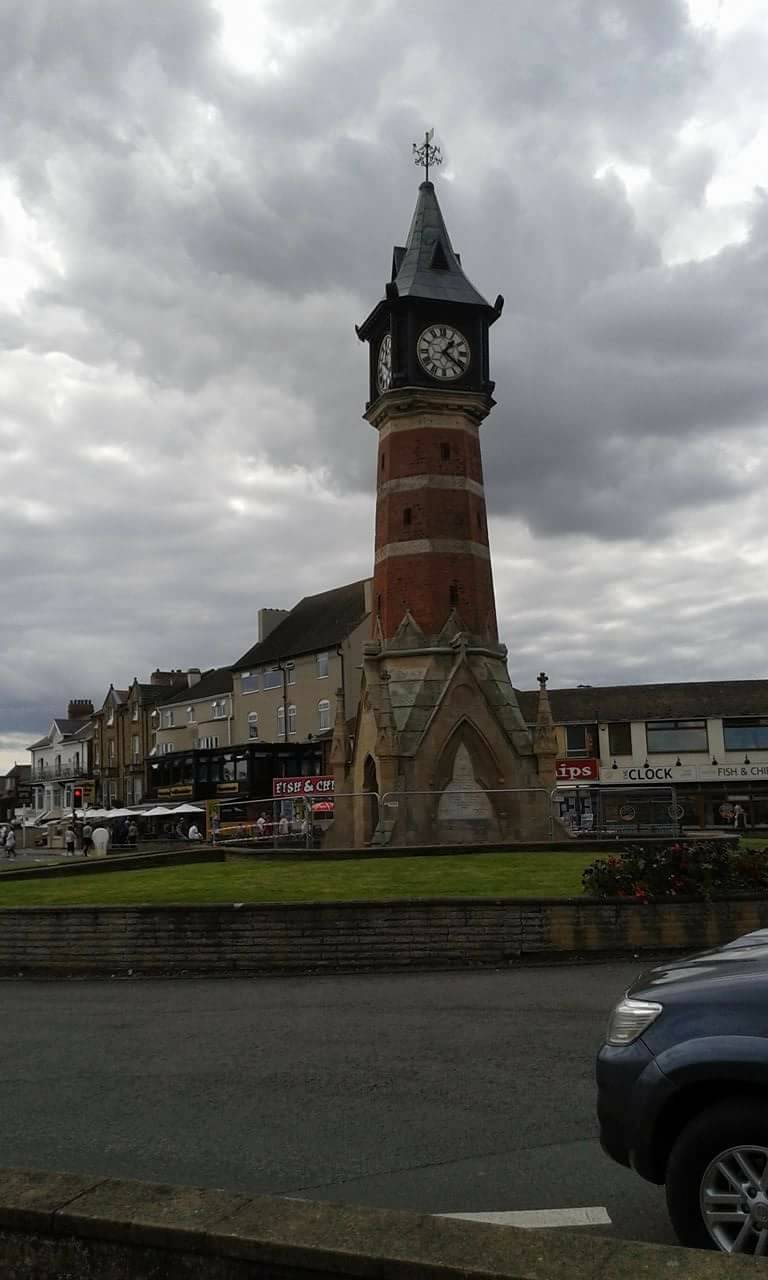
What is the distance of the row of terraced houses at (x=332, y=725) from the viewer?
6128 cm

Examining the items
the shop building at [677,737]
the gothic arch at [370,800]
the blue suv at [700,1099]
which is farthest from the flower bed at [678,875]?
the shop building at [677,737]

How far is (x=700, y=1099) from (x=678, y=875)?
400 inches

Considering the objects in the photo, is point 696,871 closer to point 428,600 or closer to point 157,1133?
point 157,1133

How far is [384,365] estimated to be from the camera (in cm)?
3609

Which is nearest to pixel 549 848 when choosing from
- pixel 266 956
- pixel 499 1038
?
pixel 266 956

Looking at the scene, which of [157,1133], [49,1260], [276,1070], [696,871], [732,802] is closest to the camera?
[49,1260]

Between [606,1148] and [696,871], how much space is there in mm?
10098

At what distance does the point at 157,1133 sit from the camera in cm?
678

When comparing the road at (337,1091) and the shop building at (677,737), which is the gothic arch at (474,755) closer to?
the road at (337,1091)

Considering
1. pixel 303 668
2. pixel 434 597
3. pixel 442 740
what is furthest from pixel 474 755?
pixel 303 668

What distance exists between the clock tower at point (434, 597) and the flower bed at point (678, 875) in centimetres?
1586

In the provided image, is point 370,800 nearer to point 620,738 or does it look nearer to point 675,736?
point 620,738

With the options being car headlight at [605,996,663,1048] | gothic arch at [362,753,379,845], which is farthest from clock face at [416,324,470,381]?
car headlight at [605,996,663,1048]

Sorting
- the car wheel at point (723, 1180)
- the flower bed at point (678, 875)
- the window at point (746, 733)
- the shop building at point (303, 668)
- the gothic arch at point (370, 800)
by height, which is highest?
the shop building at point (303, 668)
